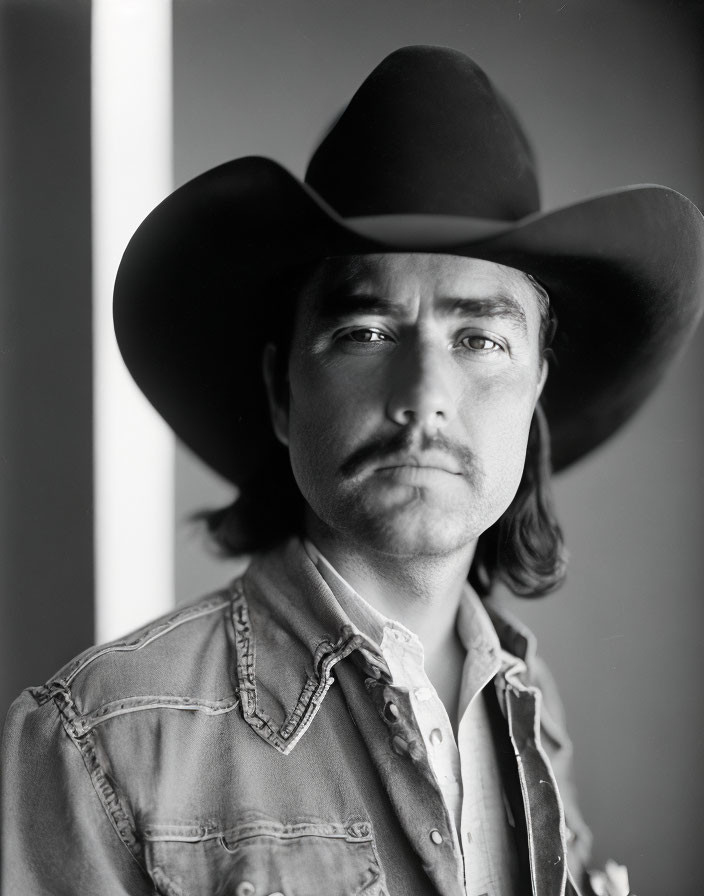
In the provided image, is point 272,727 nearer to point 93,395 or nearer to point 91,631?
point 91,631

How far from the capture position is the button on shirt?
4.38 ft

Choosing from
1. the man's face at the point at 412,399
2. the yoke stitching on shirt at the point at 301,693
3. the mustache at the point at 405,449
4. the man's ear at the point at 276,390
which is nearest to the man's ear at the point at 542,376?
the man's face at the point at 412,399

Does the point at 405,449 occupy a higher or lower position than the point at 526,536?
higher

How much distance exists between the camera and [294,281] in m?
1.44

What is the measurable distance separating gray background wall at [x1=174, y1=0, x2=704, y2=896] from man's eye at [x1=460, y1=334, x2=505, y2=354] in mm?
569

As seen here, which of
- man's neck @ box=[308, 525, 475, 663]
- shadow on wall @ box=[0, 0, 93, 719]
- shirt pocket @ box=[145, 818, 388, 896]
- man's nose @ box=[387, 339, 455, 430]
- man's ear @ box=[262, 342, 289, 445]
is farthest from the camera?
shadow on wall @ box=[0, 0, 93, 719]

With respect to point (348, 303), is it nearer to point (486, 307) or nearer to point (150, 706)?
point (486, 307)

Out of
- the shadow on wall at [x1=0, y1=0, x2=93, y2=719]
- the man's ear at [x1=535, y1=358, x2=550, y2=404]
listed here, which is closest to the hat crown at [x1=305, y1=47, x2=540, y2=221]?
the man's ear at [x1=535, y1=358, x2=550, y2=404]

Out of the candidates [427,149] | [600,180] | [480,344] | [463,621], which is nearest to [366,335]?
[480,344]

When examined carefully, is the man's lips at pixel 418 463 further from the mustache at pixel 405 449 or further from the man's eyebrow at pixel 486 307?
the man's eyebrow at pixel 486 307

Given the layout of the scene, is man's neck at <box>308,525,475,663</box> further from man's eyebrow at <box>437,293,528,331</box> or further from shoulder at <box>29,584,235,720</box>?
man's eyebrow at <box>437,293,528,331</box>

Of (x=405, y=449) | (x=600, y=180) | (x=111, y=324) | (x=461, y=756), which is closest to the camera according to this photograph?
(x=405, y=449)

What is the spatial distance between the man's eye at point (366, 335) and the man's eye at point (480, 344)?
0.12 m

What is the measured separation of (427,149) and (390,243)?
155 mm
